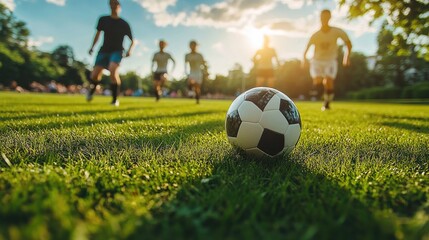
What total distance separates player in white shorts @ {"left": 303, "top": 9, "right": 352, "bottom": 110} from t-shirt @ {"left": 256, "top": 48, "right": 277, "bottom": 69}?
11.5 feet

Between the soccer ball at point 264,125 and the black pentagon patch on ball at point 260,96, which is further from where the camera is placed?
the black pentagon patch on ball at point 260,96

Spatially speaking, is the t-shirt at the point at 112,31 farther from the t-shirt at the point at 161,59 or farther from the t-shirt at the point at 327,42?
the t-shirt at the point at 327,42

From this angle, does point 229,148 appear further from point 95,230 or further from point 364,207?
point 95,230

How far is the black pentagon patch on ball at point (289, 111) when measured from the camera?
2.71m

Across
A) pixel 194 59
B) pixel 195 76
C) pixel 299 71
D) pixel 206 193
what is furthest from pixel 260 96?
pixel 299 71

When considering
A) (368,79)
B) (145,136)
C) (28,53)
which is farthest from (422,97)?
(28,53)

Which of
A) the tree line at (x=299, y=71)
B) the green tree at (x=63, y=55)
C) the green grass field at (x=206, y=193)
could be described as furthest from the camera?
the green tree at (x=63, y=55)

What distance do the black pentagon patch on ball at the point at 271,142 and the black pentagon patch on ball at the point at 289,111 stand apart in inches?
8.3

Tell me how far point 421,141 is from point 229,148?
7.80 feet

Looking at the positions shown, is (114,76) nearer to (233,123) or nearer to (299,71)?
(233,123)

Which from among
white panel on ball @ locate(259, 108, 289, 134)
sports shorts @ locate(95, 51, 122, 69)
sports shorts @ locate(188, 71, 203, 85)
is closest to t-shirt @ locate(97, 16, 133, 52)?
sports shorts @ locate(95, 51, 122, 69)

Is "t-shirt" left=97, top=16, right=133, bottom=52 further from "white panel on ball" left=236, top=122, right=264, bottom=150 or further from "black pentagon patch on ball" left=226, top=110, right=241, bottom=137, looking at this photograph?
"white panel on ball" left=236, top=122, right=264, bottom=150

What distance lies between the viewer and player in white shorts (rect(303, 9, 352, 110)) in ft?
29.3

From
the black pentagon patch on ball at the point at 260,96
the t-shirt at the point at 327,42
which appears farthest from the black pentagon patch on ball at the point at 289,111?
the t-shirt at the point at 327,42
